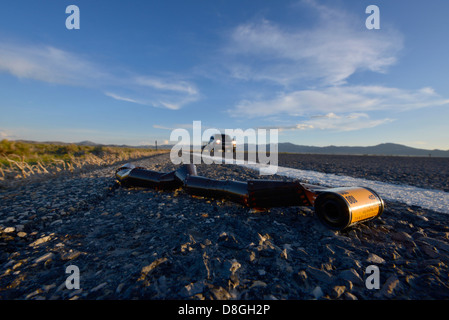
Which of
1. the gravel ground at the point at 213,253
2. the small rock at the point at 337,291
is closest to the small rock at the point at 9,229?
the gravel ground at the point at 213,253

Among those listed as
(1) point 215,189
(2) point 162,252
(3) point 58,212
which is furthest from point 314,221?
(3) point 58,212

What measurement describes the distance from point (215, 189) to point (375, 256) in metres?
2.73

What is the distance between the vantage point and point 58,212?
3721mm

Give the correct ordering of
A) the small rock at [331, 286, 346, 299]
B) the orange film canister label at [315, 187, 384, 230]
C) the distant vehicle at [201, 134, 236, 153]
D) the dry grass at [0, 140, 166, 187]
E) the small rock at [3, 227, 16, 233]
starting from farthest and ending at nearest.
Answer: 1. the distant vehicle at [201, 134, 236, 153]
2. the dry grass at [0, 140, 166, 187]
3. the small rock at [3, 227, 16, 233]
4. the orange film canister label at [315, 187, 384, 230]
5. the small rock at [331, 286, 346, 299]

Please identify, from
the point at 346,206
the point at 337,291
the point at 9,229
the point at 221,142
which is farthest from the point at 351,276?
the point at 221,142

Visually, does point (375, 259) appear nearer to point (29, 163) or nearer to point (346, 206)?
point (346, 206)

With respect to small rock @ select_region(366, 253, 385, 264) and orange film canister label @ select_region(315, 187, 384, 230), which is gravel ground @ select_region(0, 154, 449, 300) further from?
orange film canister label @ select_region(315, 187, 384, 230)

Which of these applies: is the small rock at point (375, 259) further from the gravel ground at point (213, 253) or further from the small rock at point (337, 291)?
the small rock at point (337, 291)

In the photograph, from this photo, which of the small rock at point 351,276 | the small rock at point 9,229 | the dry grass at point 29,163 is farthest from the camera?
the dry grass at point 29,163

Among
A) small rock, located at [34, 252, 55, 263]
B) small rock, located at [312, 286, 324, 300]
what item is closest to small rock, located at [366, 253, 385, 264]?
small rock, located at [312, 286, 324, 300]

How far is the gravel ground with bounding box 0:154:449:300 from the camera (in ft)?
5.83

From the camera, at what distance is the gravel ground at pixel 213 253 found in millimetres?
1777

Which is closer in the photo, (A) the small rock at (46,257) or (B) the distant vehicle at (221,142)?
(A) the small rock at (46,257)
